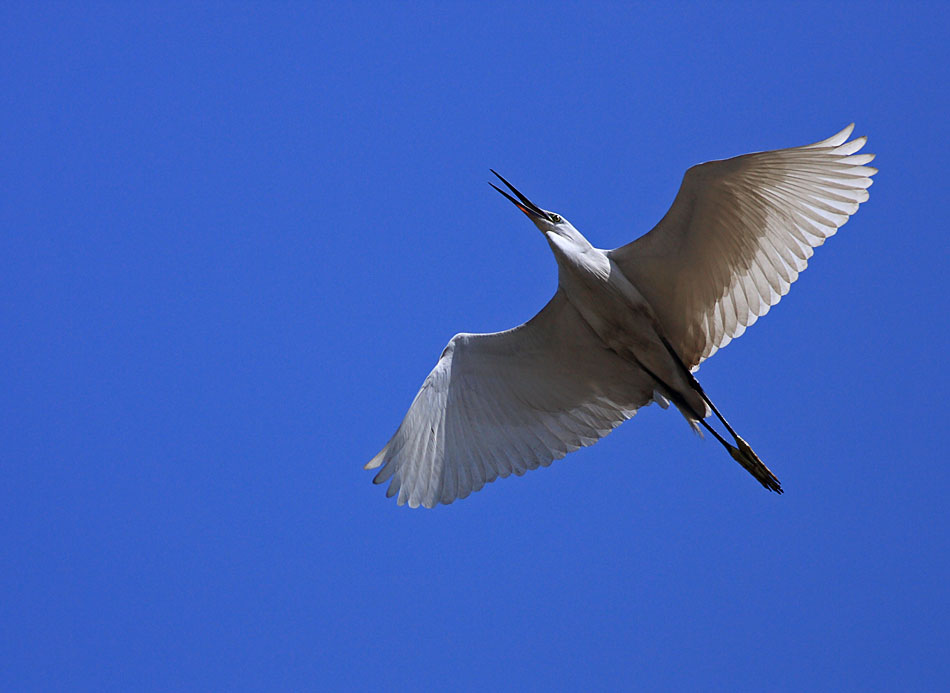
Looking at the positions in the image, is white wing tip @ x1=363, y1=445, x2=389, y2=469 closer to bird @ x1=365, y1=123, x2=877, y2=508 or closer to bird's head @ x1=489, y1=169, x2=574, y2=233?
bird @ x1=365, y1=123, x2=877, y2=508

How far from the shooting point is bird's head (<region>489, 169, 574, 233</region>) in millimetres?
7969

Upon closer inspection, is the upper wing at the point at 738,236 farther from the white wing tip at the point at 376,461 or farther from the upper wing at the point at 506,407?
the white wing tip at the point at 376,461

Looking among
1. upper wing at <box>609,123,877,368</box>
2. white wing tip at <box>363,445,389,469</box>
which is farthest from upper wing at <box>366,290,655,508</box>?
upper wing at <box>609,123,877,368</box>

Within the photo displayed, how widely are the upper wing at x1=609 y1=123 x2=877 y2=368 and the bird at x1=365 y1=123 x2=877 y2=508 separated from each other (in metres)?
0.01

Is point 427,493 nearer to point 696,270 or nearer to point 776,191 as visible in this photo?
point 696,270

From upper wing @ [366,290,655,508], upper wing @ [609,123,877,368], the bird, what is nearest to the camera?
upper wing @ [609,123,877,368]

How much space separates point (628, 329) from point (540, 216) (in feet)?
4.16

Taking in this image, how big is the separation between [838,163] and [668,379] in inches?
87.3

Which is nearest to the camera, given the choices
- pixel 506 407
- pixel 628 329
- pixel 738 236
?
pixel 738 236

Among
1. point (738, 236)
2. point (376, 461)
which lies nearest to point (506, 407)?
point (376, 461)

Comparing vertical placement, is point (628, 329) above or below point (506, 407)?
below

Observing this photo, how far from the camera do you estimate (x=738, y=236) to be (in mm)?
7418

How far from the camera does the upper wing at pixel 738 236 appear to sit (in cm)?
700

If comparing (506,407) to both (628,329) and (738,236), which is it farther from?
(738,236)
